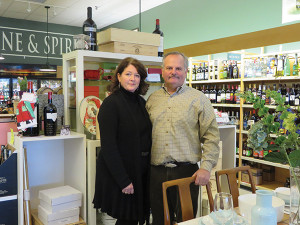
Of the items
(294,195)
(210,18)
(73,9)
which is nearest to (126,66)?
(294,195)

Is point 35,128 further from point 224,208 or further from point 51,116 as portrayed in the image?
point 224,208

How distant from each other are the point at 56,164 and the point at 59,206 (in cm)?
57

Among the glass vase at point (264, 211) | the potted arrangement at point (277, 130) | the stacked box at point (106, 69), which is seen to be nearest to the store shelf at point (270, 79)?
the stacked box at point (106, 69)

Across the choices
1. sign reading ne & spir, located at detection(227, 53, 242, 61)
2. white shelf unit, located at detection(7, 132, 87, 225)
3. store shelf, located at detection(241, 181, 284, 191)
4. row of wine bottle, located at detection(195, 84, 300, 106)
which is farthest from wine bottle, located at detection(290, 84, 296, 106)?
white shelf unit, located at detection(7, 132, 87, 225)

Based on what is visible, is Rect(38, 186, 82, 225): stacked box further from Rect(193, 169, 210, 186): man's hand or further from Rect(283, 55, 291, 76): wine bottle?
Rect(283, 55, 291, 76): wine bottle

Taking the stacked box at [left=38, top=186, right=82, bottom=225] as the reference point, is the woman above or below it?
above

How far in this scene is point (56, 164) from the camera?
9.91 feet

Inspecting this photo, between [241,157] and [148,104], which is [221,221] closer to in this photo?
[148,104]

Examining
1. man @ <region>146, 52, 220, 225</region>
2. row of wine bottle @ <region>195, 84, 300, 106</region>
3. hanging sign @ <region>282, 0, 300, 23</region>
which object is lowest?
man @ <region>146, 52, 220, 225</region>

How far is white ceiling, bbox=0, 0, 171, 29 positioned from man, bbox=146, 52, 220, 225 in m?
5.42

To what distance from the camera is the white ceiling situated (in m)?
7.22

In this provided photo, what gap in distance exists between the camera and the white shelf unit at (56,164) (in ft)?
8.82

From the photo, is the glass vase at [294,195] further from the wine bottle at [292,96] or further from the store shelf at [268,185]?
the store shelf at [268,185]

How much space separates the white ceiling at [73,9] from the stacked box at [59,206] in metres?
5.23
